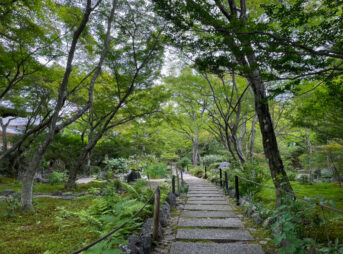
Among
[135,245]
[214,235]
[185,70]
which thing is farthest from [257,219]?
[185,70]

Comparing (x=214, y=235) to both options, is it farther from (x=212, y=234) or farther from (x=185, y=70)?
(x=185, y=70)

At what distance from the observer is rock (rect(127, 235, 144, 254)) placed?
7.41ft

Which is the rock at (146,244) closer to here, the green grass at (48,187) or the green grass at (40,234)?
the green grass at (40,234)

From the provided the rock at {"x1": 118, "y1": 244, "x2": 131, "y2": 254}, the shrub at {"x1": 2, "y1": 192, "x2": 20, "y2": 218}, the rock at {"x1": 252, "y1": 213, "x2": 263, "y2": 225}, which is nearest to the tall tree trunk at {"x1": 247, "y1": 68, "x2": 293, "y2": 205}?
the rock at {"x1": 252, "y1": 213, "x2": 263, "y2": 225}

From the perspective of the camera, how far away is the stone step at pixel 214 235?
307 centimetres

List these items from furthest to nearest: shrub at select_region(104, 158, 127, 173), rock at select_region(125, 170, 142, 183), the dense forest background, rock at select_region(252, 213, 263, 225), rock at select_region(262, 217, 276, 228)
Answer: shrub at select_region(104, 158, 127, 173), rock at select_region(125, 170, 142, 183), rock at select_region(252, 213, 263, 225), rock at select_region(262, 217, 276, 228), the dense forest background

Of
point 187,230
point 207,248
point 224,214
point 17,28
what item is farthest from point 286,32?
point 17,28

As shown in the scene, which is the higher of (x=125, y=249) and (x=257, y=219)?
(x=125, y=249)

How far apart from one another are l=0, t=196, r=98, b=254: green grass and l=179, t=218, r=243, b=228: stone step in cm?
180

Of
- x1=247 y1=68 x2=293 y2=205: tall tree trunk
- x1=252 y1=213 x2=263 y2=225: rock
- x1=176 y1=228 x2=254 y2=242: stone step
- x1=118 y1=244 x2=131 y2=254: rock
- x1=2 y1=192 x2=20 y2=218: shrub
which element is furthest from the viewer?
x1=2 y1=192 x2=20 y2=218: shrub

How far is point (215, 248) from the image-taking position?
275cm

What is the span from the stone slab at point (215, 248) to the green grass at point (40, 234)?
4.61 feet

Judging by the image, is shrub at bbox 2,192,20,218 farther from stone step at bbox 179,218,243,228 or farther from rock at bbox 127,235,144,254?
stone step at bbox 179,218,243,228

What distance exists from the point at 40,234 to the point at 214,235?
303 centimetres
